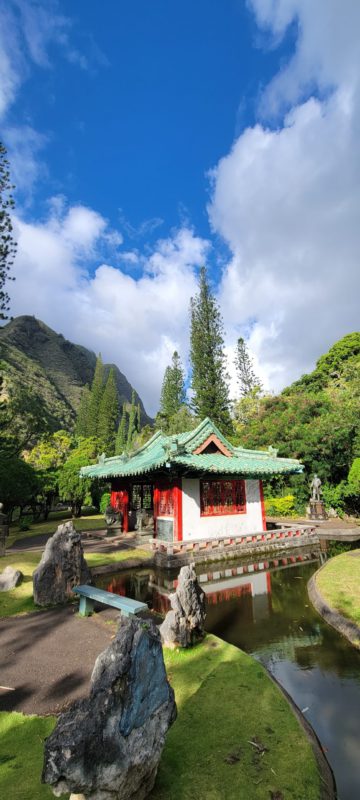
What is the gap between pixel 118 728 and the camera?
102 inches

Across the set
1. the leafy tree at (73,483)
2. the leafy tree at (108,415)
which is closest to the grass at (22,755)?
the leafy tree at (73,483)

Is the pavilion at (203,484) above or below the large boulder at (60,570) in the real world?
above

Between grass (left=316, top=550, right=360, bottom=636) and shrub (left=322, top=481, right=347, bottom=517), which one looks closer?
grass (left=316, top=550, right=360, bottom=636)

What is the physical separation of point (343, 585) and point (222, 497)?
7.37m

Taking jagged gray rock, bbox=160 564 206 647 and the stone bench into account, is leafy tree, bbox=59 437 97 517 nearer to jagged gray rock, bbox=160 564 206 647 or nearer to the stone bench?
the stone bench

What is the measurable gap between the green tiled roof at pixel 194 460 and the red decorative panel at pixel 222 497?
0.87m

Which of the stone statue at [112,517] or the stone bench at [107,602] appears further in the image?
the stone statue at [112,517]

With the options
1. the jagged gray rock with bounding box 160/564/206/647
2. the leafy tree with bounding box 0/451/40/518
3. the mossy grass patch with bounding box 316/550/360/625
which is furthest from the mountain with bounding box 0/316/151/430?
the jagged gray rock with bounding box 160/564/206/647

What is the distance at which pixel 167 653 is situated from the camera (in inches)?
222

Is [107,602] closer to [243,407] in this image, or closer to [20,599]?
[20,599]

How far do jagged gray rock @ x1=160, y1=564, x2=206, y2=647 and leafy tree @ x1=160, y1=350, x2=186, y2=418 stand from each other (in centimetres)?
3641

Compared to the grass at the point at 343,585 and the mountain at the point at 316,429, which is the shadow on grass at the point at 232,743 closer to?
the grass at the point at 343,585

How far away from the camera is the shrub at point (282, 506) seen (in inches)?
945

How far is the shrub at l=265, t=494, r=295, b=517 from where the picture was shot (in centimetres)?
2400
